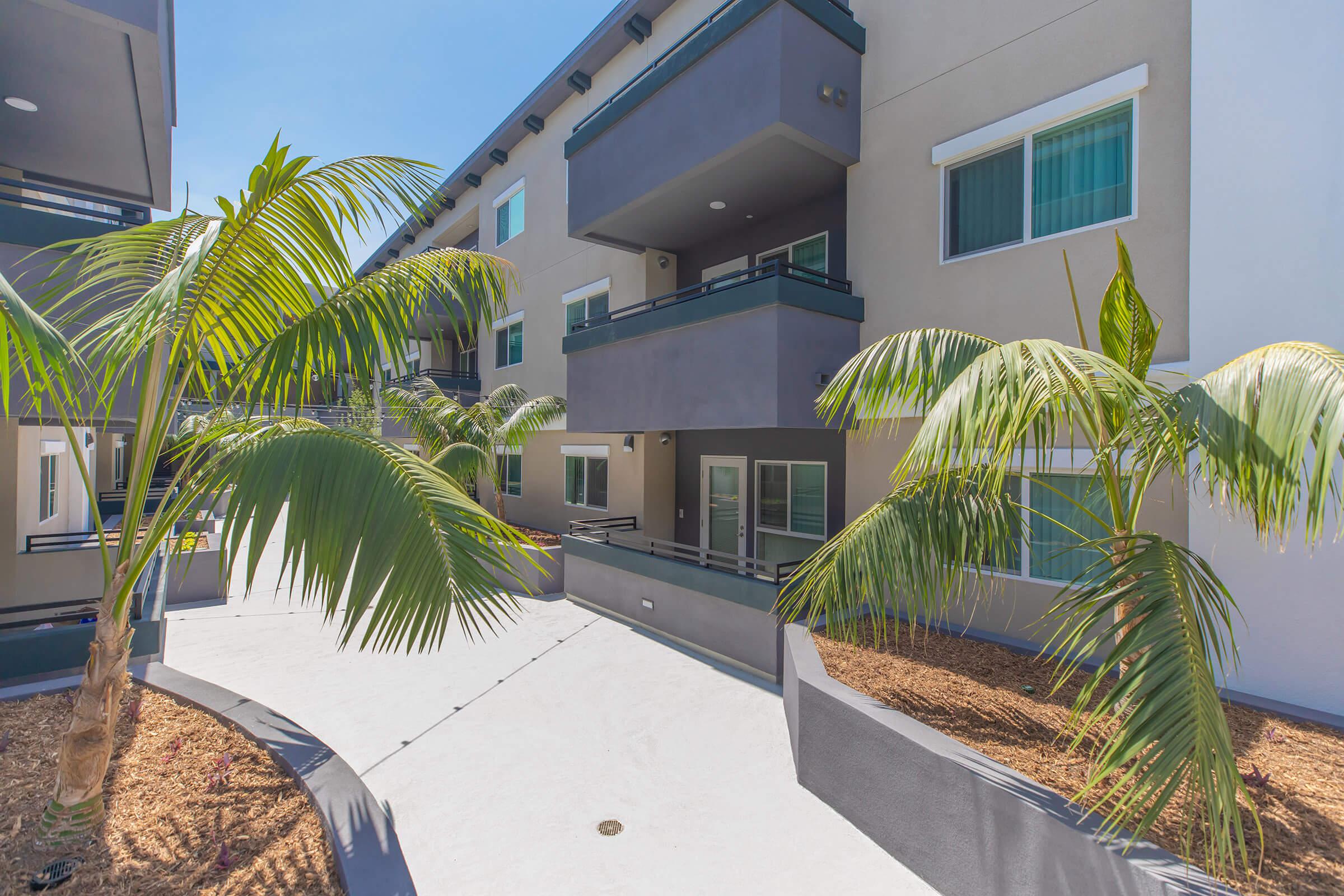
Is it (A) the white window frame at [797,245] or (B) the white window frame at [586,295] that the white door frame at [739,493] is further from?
(B) the white window frame at [586,295]

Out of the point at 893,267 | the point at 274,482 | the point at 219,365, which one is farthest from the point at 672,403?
the point at 274,482

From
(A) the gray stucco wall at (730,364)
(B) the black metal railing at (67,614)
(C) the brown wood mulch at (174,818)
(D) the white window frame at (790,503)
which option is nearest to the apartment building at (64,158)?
(B) the black metal railing at (67,614)

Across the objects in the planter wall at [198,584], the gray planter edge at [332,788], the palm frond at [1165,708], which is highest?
the palm frond at [1165,708]

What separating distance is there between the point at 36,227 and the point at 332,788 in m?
5.94

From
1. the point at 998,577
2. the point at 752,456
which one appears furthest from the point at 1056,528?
the point at 752,456

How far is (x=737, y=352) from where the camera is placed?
771cm

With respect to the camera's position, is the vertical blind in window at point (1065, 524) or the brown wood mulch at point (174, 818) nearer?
the brown wood mulch at point (174, 818)

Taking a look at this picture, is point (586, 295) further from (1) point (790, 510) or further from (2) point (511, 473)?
(1) point (790, 510)

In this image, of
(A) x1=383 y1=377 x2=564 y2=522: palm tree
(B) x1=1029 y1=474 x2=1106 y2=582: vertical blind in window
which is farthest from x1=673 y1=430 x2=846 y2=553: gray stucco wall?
(A) x1=383 y1=377 x2=564 y2=522: palm tree

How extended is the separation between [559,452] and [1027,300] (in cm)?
1014

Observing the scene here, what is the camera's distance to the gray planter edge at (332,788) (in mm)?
2973

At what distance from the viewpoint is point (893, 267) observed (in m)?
7.76

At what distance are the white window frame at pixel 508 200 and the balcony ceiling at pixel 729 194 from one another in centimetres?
552

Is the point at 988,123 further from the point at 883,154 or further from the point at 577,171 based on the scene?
the point at 577,171
